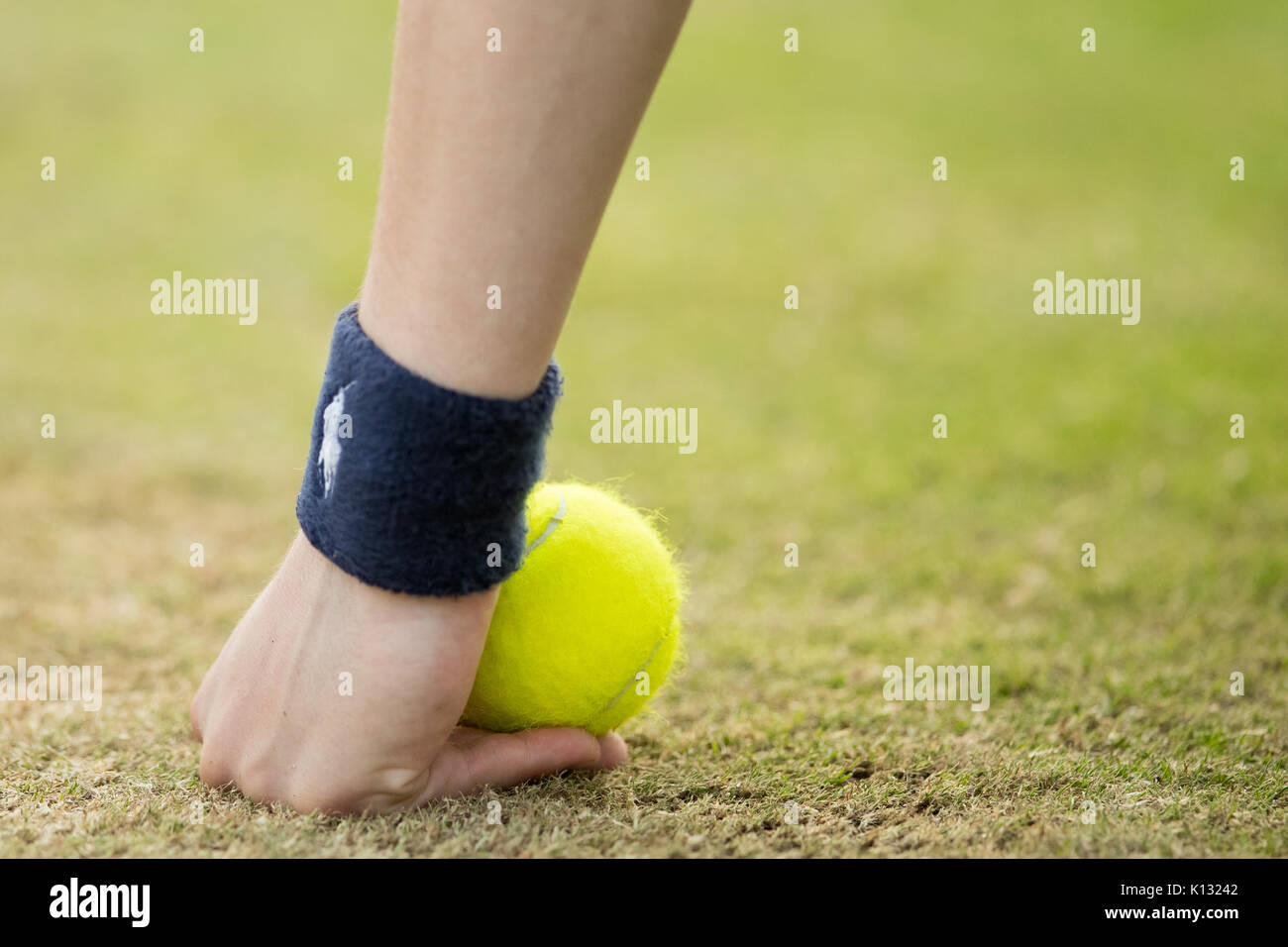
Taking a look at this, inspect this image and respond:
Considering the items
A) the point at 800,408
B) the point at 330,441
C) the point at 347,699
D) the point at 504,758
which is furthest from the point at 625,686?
the point at 800,408

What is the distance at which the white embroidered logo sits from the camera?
1.12 m

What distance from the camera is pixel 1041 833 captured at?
1197mm

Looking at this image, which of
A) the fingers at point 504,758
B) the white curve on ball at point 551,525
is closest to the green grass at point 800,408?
the fingers at point 504,758

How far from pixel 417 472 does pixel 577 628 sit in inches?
14.1

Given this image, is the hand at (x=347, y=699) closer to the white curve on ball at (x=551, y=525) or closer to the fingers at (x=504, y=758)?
the fingers at (x=504, y=758)

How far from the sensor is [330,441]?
1.13 meters

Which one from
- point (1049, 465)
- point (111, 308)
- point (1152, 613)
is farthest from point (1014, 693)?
point (111, 308)

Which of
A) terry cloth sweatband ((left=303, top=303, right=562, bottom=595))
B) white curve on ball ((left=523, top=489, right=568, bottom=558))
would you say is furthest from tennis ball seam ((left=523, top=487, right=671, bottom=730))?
terry cloth sweatband ((left=303, top=303, right=562, bottom=595))

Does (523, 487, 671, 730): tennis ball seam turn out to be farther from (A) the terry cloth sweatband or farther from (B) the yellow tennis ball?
(A) the terry cloth sweatband

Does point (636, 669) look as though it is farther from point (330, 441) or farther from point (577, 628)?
point (330, 441)

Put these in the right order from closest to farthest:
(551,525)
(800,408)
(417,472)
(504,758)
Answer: (417,472), (504,758), (551,525), (800,408)

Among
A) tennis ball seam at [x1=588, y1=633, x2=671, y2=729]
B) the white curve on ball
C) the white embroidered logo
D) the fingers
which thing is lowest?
the fingers

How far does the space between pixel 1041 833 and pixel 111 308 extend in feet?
11.8

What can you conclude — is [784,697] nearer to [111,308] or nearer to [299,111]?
[111,308]
